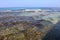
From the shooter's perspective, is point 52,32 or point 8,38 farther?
point 52,32

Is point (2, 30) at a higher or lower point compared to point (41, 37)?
higher

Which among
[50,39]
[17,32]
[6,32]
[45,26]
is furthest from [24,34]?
[45,26]

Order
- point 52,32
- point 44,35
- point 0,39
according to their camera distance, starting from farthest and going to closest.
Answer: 1. point 52,32
2. point 44,35
3. point 0,39

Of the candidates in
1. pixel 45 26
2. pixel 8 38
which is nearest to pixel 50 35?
pixel 45 26

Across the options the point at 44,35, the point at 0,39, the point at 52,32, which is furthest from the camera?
the point at 52,32

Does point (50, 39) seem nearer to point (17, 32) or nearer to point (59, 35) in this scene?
point (59, 35)

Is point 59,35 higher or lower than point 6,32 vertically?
lower

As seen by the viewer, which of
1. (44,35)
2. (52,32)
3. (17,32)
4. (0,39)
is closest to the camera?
(0,39)

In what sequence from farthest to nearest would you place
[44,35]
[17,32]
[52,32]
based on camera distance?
[52,32]
[44,35]
[17,32]

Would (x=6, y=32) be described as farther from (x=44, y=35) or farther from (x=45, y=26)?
(x=45, y=26)
